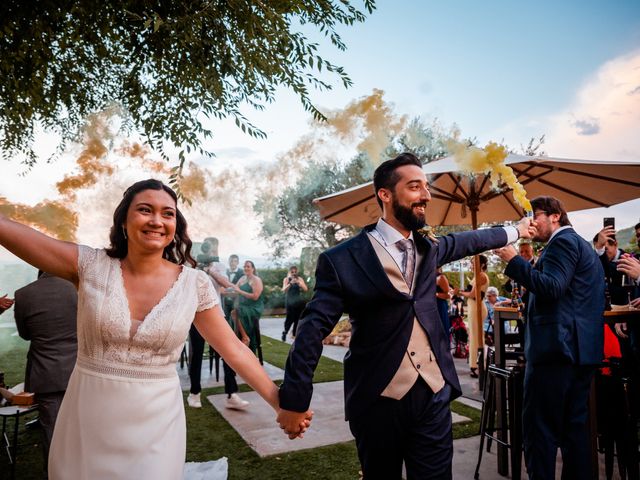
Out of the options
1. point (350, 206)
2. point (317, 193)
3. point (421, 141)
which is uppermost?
point (421, 141)

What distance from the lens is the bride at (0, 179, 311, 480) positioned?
1.84 m

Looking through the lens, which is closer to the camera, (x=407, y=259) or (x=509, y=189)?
(x=407, y=259)

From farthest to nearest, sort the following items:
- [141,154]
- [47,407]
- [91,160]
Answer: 1. [141,154]
2. [91,160]
3. [47,407]

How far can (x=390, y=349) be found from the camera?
2.31m

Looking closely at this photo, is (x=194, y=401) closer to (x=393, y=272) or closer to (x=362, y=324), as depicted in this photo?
(x=362, y=324)

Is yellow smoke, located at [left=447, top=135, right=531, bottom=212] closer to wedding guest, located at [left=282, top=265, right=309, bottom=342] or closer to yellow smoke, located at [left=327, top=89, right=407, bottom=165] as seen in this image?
wedding guest, located at [left=282, top=265, right=309, bottom=342]

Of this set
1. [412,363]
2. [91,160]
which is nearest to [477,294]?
[412,363]

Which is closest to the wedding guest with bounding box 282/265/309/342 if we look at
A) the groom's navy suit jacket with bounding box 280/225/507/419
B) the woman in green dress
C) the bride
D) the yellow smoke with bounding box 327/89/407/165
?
the woman in green dress

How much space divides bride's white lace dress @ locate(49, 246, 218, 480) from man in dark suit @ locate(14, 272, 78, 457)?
2462mm

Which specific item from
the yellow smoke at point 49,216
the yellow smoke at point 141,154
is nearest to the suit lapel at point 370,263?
the yellow smoke at point 141,154

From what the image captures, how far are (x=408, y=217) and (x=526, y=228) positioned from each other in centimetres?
129

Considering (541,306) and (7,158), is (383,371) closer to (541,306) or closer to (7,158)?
(541,306)

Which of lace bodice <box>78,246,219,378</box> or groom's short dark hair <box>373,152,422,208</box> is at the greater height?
groom's short dark hair <box>373,152,422,208</box>

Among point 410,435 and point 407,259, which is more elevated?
point 407,259
